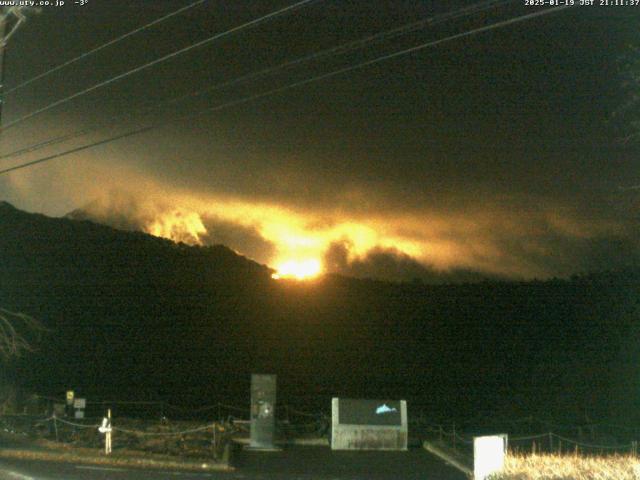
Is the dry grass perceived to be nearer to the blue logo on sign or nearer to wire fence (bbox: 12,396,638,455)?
wire fence (bbox: 12,396,638,455)

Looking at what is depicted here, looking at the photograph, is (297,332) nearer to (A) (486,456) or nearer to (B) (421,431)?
(B) (421,431)

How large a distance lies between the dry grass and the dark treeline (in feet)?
110

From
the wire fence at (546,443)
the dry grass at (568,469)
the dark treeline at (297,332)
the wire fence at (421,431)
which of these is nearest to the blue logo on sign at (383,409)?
the wire fence at (546,443)

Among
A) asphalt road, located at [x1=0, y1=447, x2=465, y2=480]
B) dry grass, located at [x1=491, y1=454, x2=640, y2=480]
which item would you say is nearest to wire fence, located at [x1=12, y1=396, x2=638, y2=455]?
asphalt road, located at [x1=0, y1=447, x2=465, y2=480]

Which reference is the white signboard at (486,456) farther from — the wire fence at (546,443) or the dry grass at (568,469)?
the wire fence at (546,443)

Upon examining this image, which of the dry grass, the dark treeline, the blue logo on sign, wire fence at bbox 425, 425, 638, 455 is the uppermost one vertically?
the dark treeline

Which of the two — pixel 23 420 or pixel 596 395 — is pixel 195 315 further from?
pixel 23 420

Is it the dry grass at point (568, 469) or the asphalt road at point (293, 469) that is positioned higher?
the dry grass at point (568, 469)

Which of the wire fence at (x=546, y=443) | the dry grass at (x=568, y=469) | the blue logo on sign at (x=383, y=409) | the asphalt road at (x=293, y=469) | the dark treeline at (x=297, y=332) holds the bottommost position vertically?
the asphalt road at (x=293, y=469)

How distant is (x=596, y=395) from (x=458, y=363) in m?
13.1

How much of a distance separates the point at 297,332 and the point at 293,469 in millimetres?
49492

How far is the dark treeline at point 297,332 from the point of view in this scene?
53.9 metres

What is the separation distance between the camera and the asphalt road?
53.5ft

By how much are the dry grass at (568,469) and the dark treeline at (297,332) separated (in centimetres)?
3360
